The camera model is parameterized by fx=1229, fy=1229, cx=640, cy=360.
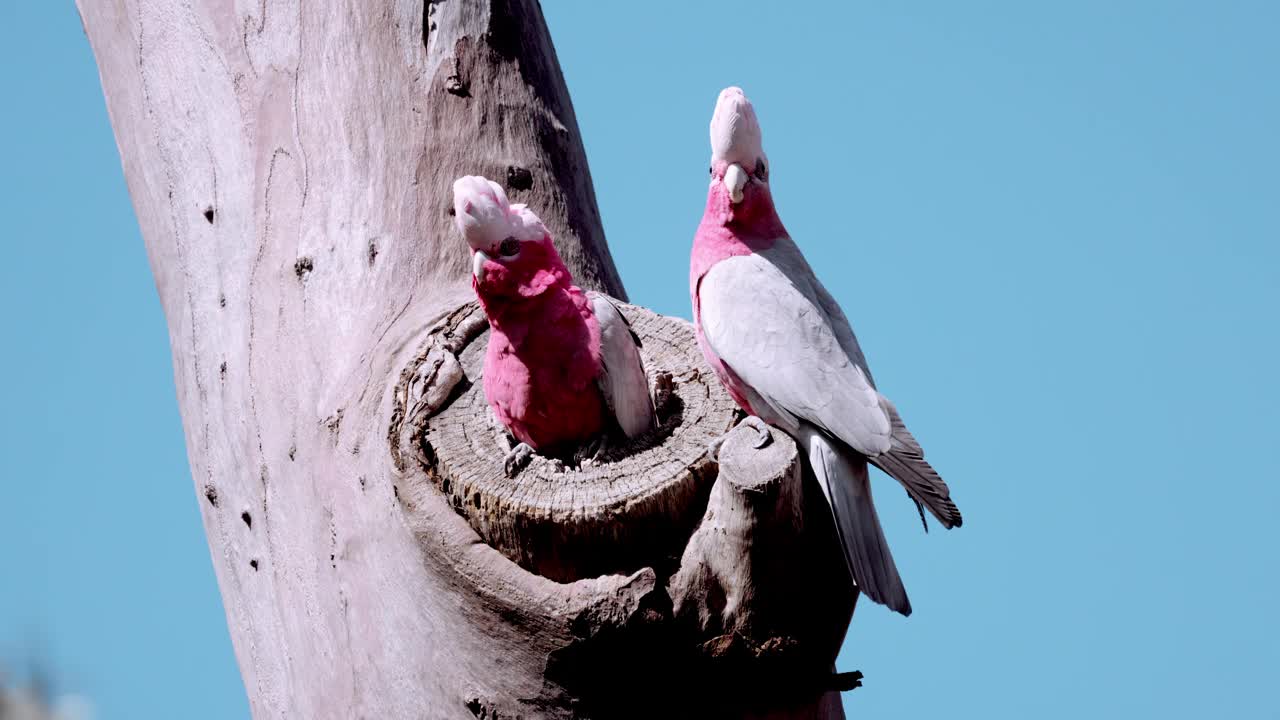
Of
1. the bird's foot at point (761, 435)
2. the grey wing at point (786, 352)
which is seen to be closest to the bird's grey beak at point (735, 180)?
the grey wing at point (786, 352)

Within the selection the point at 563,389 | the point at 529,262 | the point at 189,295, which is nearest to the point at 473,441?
the point at 563,389

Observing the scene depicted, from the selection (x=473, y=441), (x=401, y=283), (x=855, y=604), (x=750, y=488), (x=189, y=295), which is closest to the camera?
(x=750, y=488)

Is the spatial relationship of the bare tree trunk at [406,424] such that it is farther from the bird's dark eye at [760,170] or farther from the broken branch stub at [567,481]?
the bird's dark eye at [760,170]

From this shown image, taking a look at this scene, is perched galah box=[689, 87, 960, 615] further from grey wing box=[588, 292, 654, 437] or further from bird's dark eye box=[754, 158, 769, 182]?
grey wing box=[588, 292, 654, 437]

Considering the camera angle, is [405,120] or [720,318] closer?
[720,318]

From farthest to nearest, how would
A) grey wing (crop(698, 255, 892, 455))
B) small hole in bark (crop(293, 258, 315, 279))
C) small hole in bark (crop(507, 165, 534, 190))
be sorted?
small hole in bark (crop(507, 165, 534, 190)) → small hole in bark (crop(293, 258, 315, 279)) → grey wing (crop(698, 255, 892, 455))

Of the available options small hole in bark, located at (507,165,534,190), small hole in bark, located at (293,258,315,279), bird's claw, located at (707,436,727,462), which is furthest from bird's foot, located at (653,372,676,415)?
small hole in bark, located at (293,258,315,279)

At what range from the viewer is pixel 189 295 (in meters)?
4.09

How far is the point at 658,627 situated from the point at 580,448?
0.77 m

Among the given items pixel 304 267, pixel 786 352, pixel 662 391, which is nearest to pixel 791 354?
pixel 786 352

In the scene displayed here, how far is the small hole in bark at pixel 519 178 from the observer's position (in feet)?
12.9

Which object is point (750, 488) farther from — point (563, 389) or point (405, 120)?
point (405, 120)

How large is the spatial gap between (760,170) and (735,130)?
0.19 meters

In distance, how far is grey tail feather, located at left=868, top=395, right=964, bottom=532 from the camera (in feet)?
9.56
